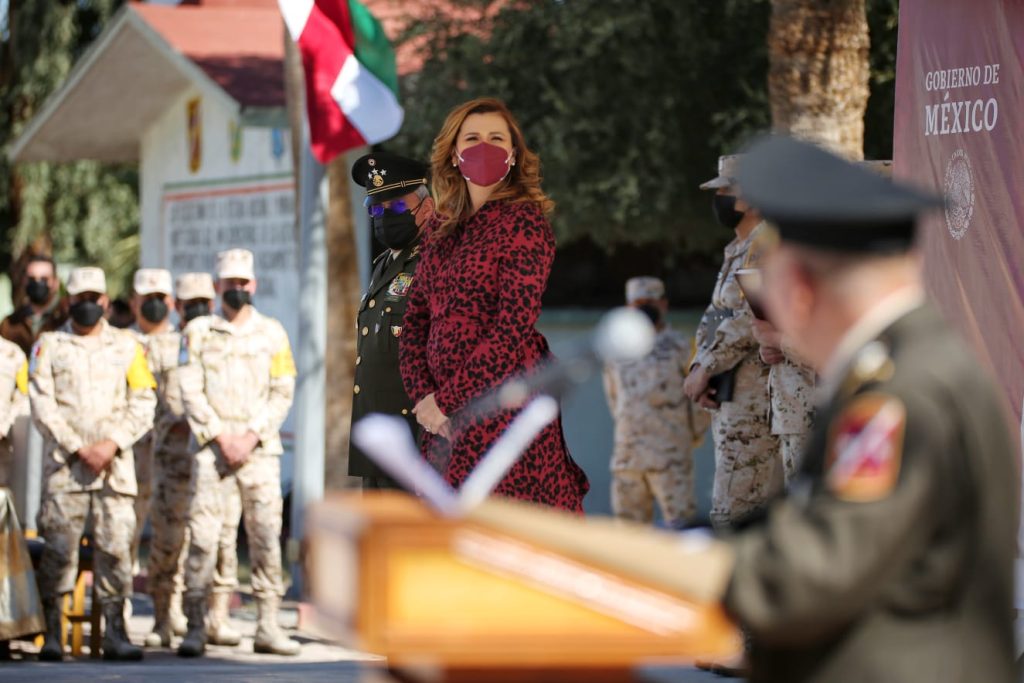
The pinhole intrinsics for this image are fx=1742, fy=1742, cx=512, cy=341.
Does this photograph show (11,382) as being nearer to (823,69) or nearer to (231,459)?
(231,459)

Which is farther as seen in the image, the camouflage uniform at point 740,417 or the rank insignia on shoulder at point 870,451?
the camouflage uniform at point 740,417

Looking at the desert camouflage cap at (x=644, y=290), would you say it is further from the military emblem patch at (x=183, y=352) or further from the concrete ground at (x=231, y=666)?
the military emblem patch at (x=183, y=352)

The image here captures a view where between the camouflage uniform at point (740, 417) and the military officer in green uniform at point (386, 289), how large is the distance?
4.14 feet

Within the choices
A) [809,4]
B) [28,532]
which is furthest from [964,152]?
[28,532]

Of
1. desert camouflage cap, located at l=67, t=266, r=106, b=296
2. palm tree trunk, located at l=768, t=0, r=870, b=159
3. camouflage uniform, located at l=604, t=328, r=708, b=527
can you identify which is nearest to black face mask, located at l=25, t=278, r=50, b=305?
desert camouflage cap, located at l=67, t=266, r=106, b=296

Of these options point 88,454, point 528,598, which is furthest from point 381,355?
point 528,598

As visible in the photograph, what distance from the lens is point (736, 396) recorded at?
23.0ft

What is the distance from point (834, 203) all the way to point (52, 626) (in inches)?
295

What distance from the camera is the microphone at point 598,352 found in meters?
2.45

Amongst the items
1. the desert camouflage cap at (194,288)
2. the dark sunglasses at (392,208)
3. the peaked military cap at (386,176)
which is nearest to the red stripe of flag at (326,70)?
the desert camouflage cap at (194,288)

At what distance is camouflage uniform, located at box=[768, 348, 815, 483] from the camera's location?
6375 mm

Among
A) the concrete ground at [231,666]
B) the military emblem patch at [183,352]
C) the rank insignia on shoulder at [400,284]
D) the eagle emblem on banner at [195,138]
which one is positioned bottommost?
the concrete ground at [231,666]

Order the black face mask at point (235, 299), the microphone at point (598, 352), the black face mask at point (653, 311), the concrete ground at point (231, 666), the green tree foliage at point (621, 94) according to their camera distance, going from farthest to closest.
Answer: the green tree foliage at point (621, 94) < the black face mask at point (653, 311) < the black face mask at point (235, 299) < the concrete ground at point (231, 666) < the microphone at point (598, 352)

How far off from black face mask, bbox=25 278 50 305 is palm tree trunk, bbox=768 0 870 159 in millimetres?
4913
